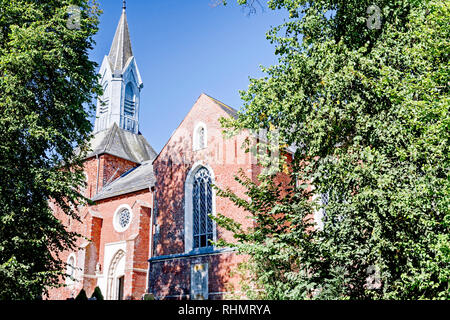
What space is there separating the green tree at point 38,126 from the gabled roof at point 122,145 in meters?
15.3

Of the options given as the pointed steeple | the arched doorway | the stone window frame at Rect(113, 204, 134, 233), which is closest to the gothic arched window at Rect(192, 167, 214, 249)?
the stone window frame at Rect(113, 204, 134, 233)

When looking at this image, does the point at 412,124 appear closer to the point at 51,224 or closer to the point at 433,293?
the point at 433,293

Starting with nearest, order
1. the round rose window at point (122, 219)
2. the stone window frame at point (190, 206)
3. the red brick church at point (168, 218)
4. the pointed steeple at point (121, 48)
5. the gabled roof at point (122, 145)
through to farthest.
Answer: the red brick church at point (168, 218) < the stone window frame at point (190, 206) < the round rose window at point (122, 219) < the gabled roof at point (122, 145) < the pointed steeple at point (121, 48)

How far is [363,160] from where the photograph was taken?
29.0ft

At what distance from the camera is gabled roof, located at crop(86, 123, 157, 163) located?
30.0 metres

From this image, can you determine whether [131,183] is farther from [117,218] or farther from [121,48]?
[121,48]

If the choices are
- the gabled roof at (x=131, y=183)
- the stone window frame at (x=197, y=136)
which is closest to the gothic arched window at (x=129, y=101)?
the gabled roof at (x=131, y=183)

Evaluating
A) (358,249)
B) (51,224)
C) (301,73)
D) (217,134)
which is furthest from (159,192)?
(358,249)

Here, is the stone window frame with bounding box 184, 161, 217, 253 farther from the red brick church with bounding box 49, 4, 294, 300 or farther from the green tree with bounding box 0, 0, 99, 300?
the green tree with bounding box 0, 0, 99, 300

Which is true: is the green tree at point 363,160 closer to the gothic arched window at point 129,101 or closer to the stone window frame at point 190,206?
the stone window frame at point 190,206

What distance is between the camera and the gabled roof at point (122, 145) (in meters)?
30.0

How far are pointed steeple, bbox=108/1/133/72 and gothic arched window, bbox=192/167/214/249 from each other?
21.5 m

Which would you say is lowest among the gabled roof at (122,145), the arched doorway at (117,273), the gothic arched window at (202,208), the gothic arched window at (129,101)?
the arched doorway at (117,273)

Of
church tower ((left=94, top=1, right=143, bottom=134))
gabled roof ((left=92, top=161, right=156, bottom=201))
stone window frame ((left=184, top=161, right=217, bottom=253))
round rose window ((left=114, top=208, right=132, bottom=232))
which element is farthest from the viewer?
church tower ((left=94, top=1, right=143, bottom=134))
